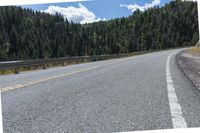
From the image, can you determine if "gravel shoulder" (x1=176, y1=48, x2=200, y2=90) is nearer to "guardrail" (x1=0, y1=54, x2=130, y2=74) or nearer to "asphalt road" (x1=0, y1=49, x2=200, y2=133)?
"asphalt road" (x1=0, y1=49, x2=200, y2=133)

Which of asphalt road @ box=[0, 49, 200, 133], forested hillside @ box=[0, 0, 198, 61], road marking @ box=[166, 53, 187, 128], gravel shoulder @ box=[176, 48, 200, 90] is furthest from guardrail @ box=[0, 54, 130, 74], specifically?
forested hillside @ box=[0, 0, 198, 61]

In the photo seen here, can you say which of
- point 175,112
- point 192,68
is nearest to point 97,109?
point 175,112

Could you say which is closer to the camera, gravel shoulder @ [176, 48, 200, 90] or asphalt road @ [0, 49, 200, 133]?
asphalt road @ [0, 49, 200, 133]

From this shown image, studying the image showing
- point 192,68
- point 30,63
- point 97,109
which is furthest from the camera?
point 30,63

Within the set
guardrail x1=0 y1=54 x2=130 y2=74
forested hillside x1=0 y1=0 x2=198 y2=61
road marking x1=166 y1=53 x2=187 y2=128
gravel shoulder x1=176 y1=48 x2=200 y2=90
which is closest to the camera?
road marking x1=166 y1=53 x2=187 y2=128

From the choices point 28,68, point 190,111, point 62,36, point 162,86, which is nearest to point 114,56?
point 28,68

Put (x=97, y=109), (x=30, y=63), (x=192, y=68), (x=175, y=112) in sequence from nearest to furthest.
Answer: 1. (x=175, y=112)
2. (x=97, y=109)
3. (x=192, y=68)
4. (x=30, y=63)

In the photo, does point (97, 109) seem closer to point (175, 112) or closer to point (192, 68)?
point (175, 112)

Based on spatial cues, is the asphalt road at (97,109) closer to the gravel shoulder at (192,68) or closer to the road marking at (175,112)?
the road marking at (175,112)

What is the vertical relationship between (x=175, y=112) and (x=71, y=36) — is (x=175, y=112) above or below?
below

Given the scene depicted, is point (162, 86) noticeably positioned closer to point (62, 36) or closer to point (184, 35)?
point (184, 35)

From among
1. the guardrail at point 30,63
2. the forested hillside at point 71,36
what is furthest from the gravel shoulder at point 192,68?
the forested hillside at point 71,36

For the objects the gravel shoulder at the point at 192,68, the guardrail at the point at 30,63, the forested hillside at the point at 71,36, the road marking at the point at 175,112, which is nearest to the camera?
the road marking at the point at 175,112

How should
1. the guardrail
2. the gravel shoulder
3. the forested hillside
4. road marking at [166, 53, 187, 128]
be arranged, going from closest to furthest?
road marking at [166, 53, 187, 128] < the gravel shoulder < the guardrail < the forested hillside
